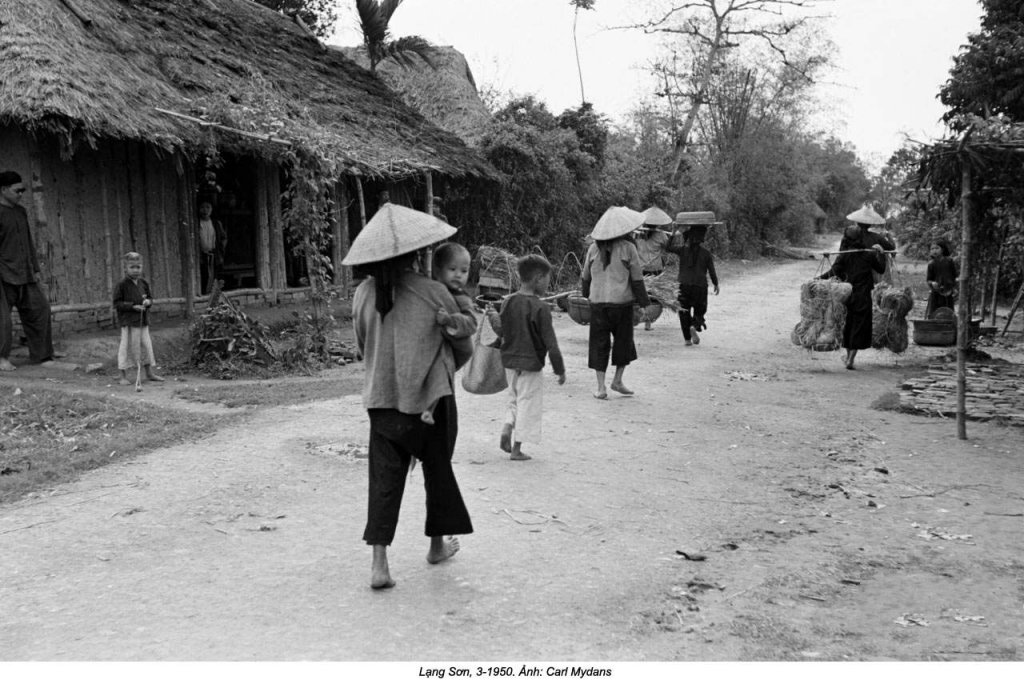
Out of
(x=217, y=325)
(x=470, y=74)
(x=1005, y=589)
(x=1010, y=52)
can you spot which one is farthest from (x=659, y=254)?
(x=470, y=74)

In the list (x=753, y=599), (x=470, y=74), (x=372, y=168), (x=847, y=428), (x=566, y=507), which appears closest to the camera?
(x=753, y=599)

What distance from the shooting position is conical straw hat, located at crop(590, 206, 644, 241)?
944 cm

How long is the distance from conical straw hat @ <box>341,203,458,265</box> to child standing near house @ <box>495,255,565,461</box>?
2455mm

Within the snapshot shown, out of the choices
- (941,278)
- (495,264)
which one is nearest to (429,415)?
(941,278)

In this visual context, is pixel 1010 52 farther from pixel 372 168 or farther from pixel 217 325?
pixel 217 325

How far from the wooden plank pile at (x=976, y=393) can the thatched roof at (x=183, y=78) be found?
24.4 feet

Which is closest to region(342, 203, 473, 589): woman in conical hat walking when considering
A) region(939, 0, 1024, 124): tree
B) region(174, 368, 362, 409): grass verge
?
region(174, 368, 362, 409): grass verge

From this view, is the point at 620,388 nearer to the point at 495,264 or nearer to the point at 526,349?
the point at 526,349

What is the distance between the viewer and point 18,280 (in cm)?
1034

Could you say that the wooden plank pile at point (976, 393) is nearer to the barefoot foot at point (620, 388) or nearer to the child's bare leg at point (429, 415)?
the barefoot foot at point (620, 388)

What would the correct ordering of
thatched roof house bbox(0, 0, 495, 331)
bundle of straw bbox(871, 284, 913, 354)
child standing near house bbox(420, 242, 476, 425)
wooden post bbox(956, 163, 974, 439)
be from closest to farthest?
child standing near house bbox(420, 242, 476, 425), wooden post bbox(956, 163, 974, 439), thatched roof house bbox(0, 0, 495, 331), bundle of straw bbox(871, 284, 913, 354)

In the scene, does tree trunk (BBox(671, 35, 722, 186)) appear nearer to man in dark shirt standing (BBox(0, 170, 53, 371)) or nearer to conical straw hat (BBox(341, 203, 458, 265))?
man in dark shirt standing (BBox(0, 170, 53, 371))

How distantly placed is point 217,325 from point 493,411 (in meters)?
3.92

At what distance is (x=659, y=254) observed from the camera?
613 inches
